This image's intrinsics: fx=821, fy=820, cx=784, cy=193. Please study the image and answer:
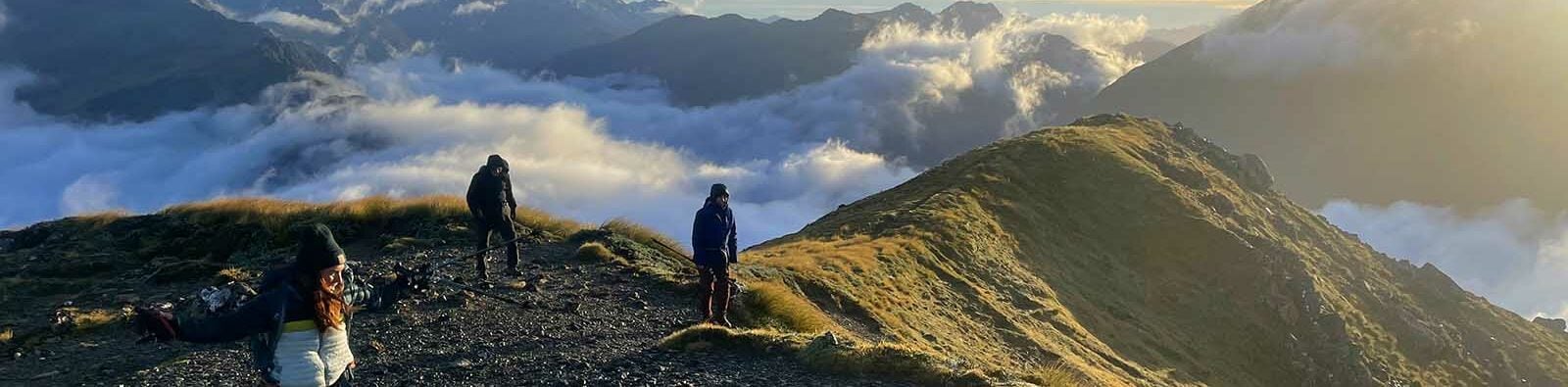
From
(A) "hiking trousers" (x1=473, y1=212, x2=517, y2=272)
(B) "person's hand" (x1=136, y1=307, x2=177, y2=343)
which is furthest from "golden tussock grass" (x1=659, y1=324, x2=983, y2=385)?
(B) "person's hand" (x1=136, y1=307, x2=177, y2=343)

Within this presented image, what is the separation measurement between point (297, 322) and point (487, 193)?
32.2 ft

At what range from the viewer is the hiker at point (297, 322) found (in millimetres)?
5488

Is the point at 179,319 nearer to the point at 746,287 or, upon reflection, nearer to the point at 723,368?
the point at 723,368

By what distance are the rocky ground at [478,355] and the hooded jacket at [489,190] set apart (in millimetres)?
1787

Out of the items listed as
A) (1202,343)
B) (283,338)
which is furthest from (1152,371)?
(283,338)

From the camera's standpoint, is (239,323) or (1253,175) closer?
(239,323)

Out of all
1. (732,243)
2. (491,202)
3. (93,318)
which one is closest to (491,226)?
(491,202)

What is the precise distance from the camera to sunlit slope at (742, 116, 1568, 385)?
25703 millimetres

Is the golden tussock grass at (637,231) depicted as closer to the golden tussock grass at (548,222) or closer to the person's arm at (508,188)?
the golden tussock grass at (548,222)

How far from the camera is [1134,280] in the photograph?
134 ft

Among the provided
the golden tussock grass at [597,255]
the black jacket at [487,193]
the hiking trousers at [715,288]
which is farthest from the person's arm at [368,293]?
the golden tussock grass at [597,255]

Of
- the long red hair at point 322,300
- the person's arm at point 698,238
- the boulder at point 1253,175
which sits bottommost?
the long red hair at point 322,300

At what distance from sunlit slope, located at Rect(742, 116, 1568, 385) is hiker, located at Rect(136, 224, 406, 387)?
517 inches

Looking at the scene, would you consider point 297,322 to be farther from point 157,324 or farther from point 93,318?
point 93,318
